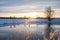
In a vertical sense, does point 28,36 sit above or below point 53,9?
below

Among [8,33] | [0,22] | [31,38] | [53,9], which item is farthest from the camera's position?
[0,22]

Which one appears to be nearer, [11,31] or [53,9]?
[53,9]

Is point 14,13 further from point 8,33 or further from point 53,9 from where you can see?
point 53,9

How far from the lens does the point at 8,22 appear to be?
201 inches

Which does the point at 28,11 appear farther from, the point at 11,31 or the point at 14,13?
the point at 11,31

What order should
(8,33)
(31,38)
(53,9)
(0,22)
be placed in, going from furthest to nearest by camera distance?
1. (0,22)
2. (8,33)
3. (53,9)
4. (31,38)

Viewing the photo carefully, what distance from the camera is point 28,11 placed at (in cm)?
395

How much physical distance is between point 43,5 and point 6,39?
123 centimetres

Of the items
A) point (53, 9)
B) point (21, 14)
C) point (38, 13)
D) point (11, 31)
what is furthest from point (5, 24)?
point (53, 9)

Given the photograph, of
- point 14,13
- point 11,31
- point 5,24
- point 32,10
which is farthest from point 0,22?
point 32,10

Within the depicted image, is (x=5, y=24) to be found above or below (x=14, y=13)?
below

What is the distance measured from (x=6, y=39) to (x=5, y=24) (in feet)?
4.33

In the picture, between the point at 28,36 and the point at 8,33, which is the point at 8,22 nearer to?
the point at 8,33

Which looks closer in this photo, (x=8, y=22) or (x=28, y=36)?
(x=28, y=36)
